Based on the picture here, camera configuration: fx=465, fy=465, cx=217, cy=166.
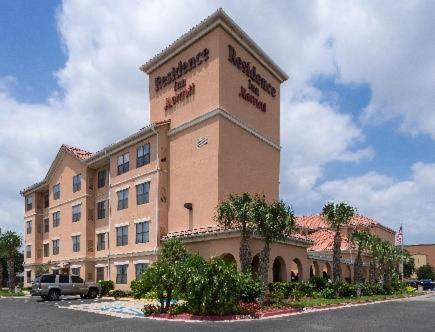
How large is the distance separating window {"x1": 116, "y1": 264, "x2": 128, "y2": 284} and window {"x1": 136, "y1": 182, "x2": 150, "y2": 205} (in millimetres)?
6143

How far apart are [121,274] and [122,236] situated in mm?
3420

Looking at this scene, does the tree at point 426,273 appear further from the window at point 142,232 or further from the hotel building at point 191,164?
the window at point 142,232

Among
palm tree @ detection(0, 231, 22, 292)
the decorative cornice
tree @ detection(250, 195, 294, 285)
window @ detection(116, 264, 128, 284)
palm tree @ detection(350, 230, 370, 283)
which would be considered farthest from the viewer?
palm tree @ detection(0, 231, 22, 292)

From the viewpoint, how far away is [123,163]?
1713 inches

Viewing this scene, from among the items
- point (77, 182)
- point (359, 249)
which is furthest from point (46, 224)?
point (359, 249)

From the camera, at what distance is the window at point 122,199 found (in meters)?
42.9

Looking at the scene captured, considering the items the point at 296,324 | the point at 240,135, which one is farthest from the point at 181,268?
the point at 240,135

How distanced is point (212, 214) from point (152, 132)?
9.54m

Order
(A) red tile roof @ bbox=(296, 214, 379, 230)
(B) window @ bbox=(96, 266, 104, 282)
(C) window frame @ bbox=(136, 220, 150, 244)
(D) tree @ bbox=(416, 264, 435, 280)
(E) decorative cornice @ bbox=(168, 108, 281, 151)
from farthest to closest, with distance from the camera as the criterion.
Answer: (D) tree @ bbox=(416, 264, 435, 280) → (A) red tile roof @ bbox=(296, 214, 379, 230) → (B) window @ bbox=(96, 266, 104, 282) → (C) window frame @ bbox=(136, 220, 150, 244) → (E) decorative cornice @ bbox=(168, 108, 281, 151)

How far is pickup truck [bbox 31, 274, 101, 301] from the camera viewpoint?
38062 millimetres

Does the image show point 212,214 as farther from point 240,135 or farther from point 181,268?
point 181,268

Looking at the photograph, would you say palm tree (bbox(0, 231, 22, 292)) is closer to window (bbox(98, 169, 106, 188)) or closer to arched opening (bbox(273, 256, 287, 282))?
window (bbox(98, 169, 106, 188))

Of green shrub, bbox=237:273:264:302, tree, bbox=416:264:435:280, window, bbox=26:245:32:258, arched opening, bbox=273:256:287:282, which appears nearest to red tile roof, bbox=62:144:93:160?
window, bbox=26:245:32:258

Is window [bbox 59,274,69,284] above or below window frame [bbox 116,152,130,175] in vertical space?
below
